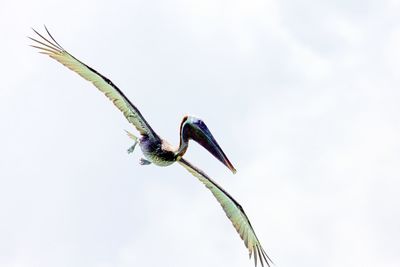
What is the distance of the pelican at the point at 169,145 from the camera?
38.0 metres

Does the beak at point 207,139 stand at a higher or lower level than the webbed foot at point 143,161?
higher

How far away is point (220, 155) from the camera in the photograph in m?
39.6

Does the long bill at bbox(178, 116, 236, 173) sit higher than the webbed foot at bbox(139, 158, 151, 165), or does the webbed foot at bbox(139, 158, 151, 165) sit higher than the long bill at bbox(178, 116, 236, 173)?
the long bill at bbox(178, 116, 236, 173)

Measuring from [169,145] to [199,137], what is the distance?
103 cm

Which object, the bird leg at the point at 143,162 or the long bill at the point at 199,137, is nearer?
the long bill at the point at 199,137

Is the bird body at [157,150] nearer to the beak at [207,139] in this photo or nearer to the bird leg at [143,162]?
the bird leg at [143,162]

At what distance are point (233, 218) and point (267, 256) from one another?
178cm

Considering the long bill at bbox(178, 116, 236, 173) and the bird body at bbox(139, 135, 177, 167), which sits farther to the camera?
the long bill at bbox(178, 116, 236, 173)

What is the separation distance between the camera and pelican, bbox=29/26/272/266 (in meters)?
38.0

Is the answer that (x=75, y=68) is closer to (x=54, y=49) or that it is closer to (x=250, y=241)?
(x=54, y=49)

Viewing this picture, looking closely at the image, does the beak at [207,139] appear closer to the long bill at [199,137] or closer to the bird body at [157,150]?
the long bill at [199,137]

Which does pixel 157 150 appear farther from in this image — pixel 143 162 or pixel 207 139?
pixel 207 139

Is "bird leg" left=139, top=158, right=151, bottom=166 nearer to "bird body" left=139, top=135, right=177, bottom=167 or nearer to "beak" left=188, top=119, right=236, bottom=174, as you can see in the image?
"bird body" left=139, top=135, right=177, bottom=167

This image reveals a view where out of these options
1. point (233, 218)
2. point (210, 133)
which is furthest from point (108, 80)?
point (233, 218)
